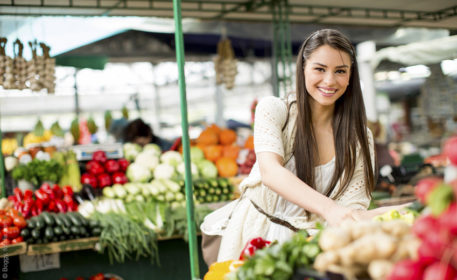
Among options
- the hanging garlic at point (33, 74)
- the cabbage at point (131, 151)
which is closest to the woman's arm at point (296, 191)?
the cabbage at point (131, 151)

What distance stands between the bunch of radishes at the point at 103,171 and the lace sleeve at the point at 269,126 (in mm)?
3693

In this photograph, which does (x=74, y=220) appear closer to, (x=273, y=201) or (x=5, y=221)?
(x=5, y=221)

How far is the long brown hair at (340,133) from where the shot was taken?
7.36ft

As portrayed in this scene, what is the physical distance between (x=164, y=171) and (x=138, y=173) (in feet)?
1.02

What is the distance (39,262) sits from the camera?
4.39 m

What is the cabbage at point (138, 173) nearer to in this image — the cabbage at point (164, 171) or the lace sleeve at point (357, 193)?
the cabbage at point (164, 171)

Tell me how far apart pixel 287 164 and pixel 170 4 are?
4473mm

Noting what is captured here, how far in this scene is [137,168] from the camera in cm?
579

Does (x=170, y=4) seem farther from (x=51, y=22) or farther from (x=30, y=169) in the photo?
(x=51, y=22)

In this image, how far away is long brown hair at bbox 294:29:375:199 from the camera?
7.36 feet

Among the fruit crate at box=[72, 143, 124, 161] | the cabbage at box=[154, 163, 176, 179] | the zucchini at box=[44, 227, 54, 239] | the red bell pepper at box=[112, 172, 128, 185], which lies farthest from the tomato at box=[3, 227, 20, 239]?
the cabbage at box=[154, 163, 176, 179]

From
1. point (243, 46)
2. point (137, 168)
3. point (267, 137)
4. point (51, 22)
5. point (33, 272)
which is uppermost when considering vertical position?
point (51, 22)

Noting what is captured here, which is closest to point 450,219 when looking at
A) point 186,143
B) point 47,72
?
point 186,143

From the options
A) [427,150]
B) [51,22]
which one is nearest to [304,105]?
[427,150]
